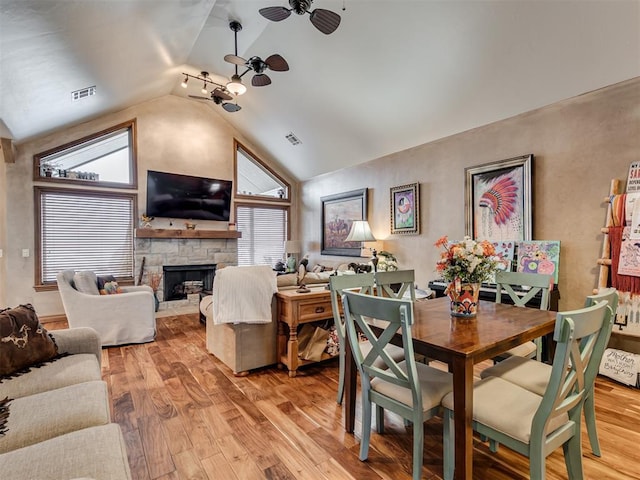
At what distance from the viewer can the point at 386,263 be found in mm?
4840

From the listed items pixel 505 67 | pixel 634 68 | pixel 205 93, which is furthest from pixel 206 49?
pixel 634 68

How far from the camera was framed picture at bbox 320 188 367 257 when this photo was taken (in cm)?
595

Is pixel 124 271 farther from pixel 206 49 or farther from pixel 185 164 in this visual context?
pixel 206 49

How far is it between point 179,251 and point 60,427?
17.1 feet

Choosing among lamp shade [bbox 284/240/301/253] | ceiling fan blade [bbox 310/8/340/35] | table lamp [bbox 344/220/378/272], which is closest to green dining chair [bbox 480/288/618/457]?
ceiling fan blade [bbox 310/8/340/35]

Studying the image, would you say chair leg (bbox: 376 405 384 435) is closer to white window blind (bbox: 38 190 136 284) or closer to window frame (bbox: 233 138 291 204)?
white window blind (bbox: 38 190 136 284)

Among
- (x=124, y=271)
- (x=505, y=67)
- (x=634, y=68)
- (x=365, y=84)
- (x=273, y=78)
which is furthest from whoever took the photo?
(x=124, y=271)

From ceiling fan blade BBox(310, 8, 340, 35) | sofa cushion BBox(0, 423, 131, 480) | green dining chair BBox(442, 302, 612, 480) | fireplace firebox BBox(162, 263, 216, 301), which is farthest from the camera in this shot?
fireplace firebox BBox(162, 263, 216, 301)

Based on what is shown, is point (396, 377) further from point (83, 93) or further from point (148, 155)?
point (148, 155)

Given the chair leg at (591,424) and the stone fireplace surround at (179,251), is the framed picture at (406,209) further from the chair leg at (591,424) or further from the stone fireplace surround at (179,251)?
the stone fireplace surround at (179,251)

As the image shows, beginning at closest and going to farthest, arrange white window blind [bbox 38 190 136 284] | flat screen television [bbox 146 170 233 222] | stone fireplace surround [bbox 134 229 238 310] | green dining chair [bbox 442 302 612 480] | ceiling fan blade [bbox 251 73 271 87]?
green dining chair [bbox 442 302 612 480] → ceiling fan blade [bbox 251 73 271 87] → white window blind [bbox 38 190 136 284] → stone fireplace surround [bbox 134 229 238 310] → flat screen television [bbox 146 170 233 222]

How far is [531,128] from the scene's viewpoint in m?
3.59

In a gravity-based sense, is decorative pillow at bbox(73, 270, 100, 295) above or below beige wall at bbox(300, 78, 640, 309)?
below

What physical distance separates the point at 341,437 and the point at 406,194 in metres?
3.78
